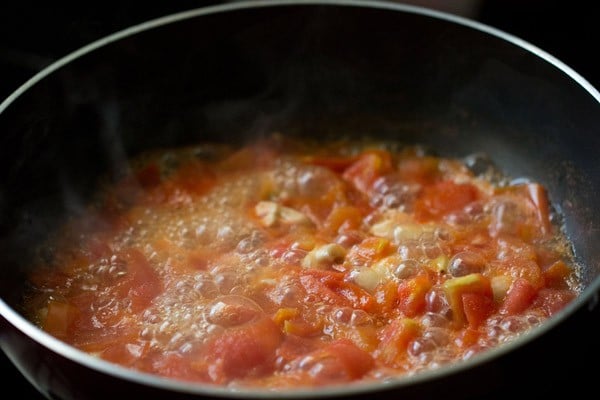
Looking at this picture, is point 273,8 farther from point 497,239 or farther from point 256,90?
point 497,239

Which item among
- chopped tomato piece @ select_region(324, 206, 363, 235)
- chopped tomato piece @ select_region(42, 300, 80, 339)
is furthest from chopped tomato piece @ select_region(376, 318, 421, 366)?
chopped tomato piece @ select_region(42, 300, 80, 339)

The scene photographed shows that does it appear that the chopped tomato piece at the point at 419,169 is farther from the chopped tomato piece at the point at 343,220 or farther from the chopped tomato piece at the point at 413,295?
the chopped tomato piece at the point at 413,295

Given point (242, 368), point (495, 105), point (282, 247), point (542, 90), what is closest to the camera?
point (242, 368)

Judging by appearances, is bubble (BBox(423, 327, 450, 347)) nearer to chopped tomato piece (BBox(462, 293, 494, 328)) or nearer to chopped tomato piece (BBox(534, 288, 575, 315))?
chopped tomato piece (BBox(462, 293, 494, 328))

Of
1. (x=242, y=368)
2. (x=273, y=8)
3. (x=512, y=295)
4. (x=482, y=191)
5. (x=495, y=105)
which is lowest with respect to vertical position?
(x=242, y=368)

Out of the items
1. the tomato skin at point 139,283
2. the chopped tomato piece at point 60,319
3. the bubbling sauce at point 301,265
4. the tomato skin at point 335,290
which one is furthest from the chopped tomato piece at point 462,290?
the chopped tomato piece at point 60,319

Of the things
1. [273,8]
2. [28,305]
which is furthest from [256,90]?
[28,305]

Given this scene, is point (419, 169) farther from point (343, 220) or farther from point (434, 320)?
point (434, 320)

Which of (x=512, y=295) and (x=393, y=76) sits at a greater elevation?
(x=393, y=76)
